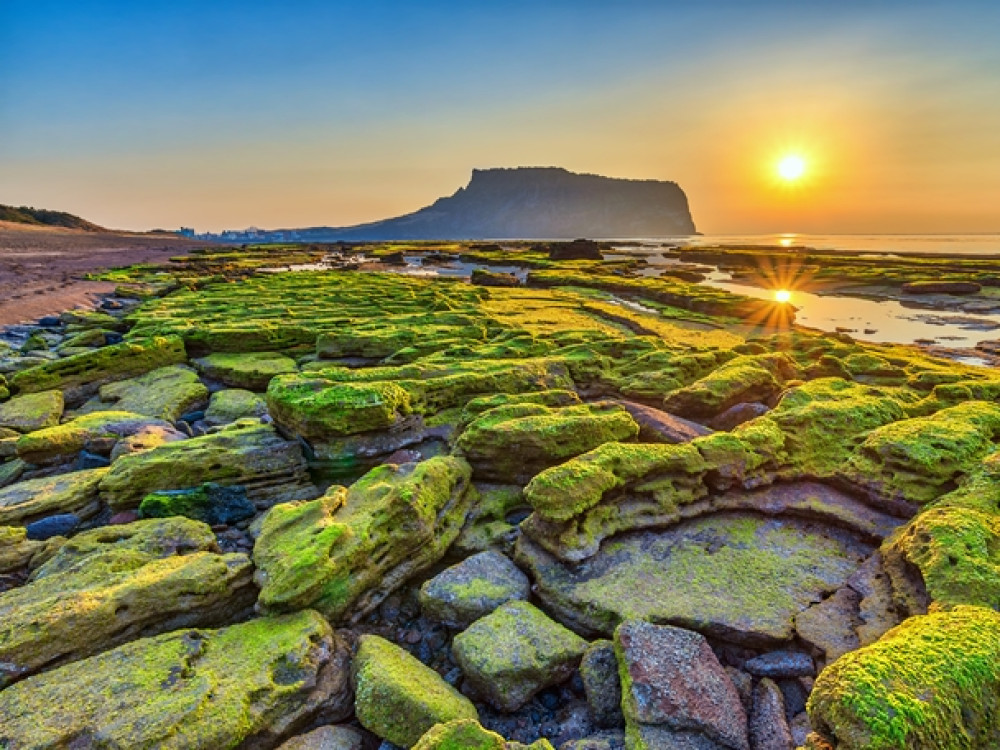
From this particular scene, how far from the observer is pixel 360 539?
6531 mm

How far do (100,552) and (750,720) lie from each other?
24.2 feet

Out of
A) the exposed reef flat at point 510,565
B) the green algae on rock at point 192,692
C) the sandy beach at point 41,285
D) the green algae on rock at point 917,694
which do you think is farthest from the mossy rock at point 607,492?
the sandy beach at point 41,285

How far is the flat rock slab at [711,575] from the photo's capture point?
226 inches

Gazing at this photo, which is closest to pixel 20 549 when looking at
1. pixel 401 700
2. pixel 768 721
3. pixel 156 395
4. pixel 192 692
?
pixel 192 692

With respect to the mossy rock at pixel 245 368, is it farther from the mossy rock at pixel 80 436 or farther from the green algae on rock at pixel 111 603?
the green algae on rock at pixel 111 603

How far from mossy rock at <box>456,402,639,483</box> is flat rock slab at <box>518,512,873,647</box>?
162 centimetres

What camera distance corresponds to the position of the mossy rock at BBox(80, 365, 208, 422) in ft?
41.1

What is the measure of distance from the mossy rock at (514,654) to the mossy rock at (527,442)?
285 cm

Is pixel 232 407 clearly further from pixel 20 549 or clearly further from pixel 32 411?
pixel 20 549

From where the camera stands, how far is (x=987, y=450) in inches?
307

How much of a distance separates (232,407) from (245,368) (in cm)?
270

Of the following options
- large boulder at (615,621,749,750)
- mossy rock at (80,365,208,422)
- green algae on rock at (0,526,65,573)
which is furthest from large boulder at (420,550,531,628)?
mossy rock at (80,365,208,422)

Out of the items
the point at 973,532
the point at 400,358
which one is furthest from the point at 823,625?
the point at 400,358

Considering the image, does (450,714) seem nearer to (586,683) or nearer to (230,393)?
(586,683)
